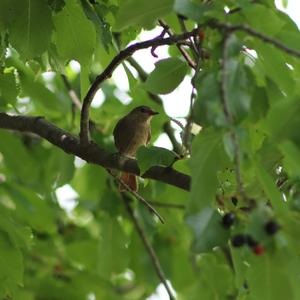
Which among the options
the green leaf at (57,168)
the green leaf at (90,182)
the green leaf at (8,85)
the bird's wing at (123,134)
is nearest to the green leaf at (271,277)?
the green leaf at (8,85)

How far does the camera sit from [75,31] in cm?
366

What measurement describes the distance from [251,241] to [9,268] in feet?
5.87

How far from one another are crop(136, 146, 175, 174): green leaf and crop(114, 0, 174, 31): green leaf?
2.01ft

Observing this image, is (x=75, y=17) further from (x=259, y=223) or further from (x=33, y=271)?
(x=33, y=271)

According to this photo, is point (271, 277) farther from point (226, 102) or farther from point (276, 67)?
point (276, 67)

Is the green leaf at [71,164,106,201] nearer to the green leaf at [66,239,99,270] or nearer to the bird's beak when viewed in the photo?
the green leaf at [66,239,99,270]

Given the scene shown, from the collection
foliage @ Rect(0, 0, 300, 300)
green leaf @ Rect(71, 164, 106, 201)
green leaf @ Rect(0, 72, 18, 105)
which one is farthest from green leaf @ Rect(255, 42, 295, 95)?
green leaf @ Rect(71, 164, 106, 201)

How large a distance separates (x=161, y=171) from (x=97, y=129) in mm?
2747

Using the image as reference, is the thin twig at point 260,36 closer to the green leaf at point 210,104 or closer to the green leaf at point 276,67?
the green leaf at point 210,104

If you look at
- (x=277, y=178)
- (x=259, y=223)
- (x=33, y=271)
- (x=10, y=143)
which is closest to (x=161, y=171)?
(x=277, y=178)

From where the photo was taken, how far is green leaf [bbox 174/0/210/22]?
250cm

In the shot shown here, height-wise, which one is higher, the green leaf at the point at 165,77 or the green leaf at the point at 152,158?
the green leaf at the point at 165,77

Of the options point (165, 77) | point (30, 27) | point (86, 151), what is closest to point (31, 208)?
point (86, 151)

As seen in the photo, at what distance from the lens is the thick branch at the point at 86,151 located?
3279 mm
